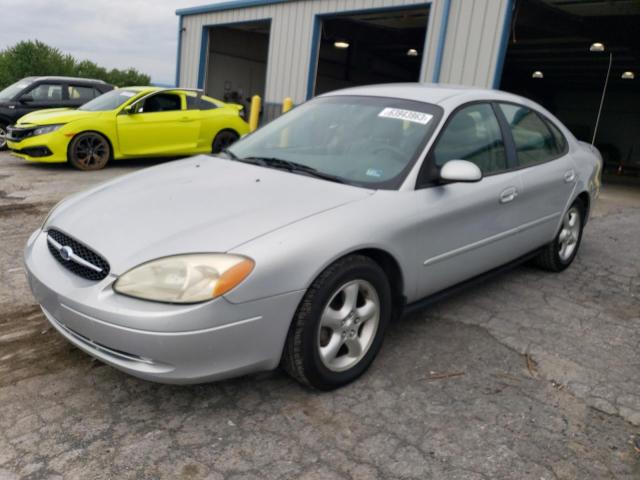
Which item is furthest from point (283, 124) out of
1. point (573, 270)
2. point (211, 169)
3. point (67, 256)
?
point (573, 270)

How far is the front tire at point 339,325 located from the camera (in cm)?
243

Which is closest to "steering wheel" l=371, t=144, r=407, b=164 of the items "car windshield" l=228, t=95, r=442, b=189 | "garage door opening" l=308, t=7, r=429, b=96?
"car windshield" l=228, t=95, r=442, b=189

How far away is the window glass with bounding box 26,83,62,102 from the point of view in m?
10.7

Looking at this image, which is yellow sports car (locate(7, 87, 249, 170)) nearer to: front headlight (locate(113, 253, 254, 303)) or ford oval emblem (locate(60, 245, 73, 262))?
A: ford oval emblem (locate(60, 245, 73, 262))

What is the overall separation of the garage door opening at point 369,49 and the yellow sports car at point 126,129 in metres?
2.79

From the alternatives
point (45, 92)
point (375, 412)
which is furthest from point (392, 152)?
point (45, 92)

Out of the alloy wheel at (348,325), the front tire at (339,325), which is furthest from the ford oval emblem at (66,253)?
the alloy wheel at (348,325)

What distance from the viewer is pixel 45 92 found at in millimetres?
10820

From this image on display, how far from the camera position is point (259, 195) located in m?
2.74

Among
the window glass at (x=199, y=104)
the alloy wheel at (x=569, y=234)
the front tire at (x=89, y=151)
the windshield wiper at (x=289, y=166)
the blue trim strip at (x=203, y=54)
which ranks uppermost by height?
the blue trim strip at (x=203, y=54)

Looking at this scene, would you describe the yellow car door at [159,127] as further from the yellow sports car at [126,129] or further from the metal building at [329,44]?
the metal building at [329,44]

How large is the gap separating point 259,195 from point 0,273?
2530mm

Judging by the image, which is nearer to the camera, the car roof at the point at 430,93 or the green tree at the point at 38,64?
the car roof at the point at 430,93

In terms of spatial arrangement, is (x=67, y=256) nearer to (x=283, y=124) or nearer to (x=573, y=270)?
(x=283, y=124)
